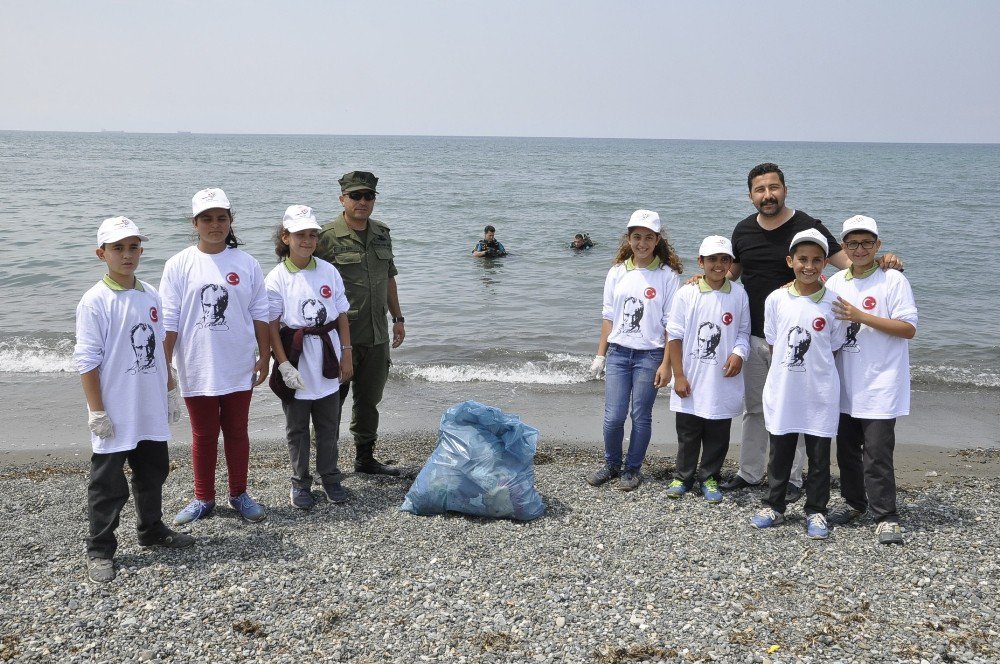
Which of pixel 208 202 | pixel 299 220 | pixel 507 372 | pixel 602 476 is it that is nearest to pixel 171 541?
pixel 208 202

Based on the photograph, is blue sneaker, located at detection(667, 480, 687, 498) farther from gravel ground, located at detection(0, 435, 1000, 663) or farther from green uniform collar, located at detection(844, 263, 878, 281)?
green uniform collar, located at detection(844, 263, 878, 281)

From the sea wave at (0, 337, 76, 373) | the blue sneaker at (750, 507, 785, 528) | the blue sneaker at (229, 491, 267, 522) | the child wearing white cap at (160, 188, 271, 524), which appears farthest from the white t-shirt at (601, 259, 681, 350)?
the sea wave at (0, 337, 76, 373)

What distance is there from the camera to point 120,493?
4102mm

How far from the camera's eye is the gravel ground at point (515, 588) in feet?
11.3

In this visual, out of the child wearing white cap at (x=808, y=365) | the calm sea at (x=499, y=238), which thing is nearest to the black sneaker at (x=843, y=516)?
the child wearing white cap at (x=808, y=365)

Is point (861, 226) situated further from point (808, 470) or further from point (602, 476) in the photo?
point (602, 476)

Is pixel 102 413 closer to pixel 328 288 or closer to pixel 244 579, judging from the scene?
pixel 244 579

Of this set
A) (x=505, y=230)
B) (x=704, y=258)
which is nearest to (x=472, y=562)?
(x=704, y=258)

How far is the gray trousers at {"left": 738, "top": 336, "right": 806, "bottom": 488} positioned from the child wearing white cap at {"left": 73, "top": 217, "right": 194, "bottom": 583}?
3822 millimetres

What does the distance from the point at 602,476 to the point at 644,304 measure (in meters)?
1.36

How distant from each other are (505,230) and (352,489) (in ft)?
65.8

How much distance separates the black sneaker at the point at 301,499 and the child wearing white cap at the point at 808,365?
3068 millimetres

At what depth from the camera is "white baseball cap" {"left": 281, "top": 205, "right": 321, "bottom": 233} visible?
476cm

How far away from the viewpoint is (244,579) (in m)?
4.01
